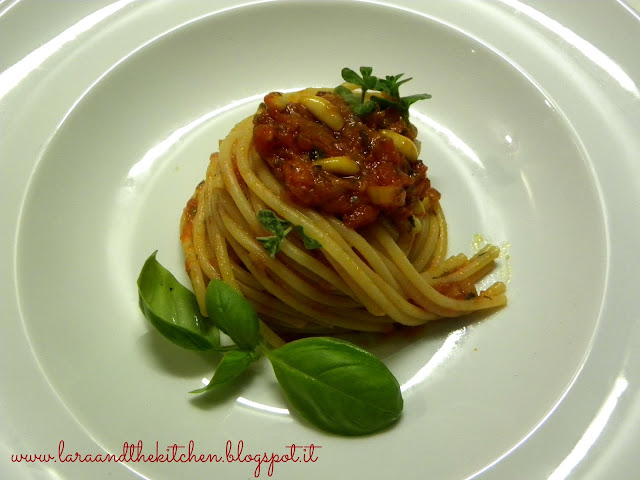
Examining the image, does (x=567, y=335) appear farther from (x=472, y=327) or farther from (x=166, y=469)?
(x=166, y=469)

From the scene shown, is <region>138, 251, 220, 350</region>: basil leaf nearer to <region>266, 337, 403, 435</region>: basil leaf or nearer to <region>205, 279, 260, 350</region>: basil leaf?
<region>205, 279, 260, 350</region>: basil leaf

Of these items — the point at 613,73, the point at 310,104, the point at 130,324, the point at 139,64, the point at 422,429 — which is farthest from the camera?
the point at 139,64

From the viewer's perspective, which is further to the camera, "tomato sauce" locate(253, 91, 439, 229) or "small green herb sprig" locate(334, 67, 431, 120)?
"small green herb sprig" locate(334, 67, 431, 120)

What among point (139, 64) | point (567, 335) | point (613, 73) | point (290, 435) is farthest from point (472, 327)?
point (139, 64)

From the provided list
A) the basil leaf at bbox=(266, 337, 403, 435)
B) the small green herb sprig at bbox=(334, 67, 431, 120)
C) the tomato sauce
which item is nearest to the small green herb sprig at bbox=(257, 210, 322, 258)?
the tomato sauce

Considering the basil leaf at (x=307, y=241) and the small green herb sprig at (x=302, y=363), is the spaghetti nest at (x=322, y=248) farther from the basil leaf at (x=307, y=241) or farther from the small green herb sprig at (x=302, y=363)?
→ the small green herb sprig at (x=302, y=363)

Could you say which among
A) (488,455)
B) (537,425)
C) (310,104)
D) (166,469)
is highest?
(310,104)
